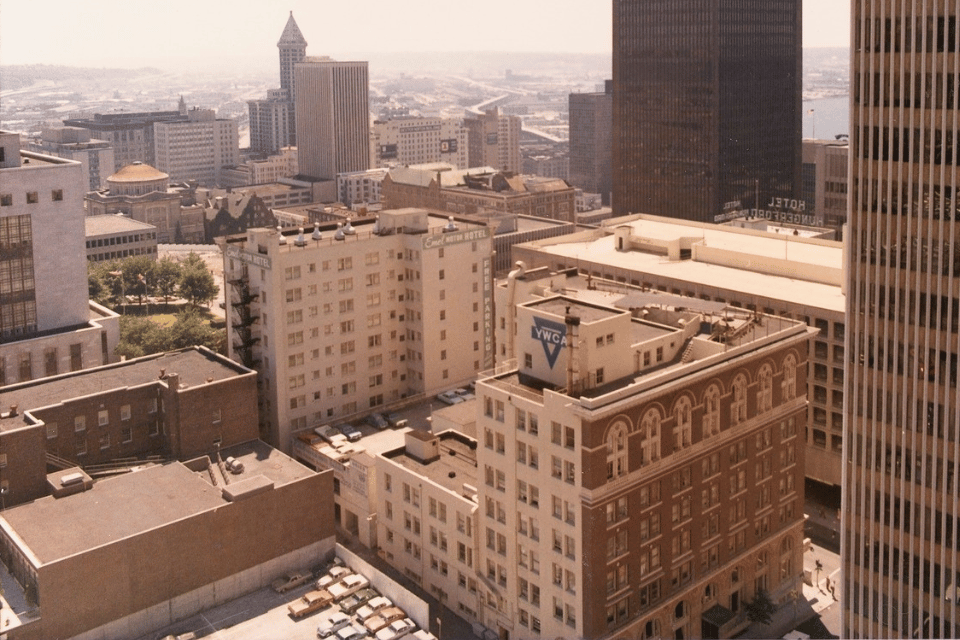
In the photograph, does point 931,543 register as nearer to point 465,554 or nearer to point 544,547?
point 544,547

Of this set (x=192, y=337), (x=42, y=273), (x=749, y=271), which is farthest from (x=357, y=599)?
(x=192, y=337)

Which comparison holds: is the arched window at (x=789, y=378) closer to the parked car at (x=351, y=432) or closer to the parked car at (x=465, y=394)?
the parked car at (x=465, y=394)

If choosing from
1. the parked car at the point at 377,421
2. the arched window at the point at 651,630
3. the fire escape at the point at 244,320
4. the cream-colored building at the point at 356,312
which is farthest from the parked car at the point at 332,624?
the fire escape at the point at 244,320

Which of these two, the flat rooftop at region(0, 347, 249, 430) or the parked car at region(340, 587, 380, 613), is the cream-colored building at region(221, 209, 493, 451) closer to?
the flat rooftop at region(0, 347, 249, 430)

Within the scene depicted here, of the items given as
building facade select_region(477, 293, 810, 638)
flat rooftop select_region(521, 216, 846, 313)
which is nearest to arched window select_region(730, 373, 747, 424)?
building facade select_region(477, 293, 810, 638)

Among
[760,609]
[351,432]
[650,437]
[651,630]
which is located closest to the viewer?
[650,437]

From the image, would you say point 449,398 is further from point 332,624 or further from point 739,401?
point 739,401
